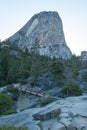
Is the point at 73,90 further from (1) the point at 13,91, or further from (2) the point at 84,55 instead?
(2) the point at 84,55

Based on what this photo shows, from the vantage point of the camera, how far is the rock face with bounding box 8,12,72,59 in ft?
547

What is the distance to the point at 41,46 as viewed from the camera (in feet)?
549

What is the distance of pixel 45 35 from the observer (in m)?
180

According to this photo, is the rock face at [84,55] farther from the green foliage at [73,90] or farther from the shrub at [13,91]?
the green foliage at [73,90]

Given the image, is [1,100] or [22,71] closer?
[1,100]

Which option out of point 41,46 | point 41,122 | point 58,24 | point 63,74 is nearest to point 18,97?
point 63,74

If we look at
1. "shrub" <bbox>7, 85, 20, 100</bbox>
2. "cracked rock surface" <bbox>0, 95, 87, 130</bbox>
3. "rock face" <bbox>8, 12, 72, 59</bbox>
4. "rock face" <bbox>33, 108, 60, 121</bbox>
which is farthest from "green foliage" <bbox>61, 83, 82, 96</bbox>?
"rock face" <bbox>8, 12, 72, 59</bbox>

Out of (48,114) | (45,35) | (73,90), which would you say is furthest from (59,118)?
(45,35)

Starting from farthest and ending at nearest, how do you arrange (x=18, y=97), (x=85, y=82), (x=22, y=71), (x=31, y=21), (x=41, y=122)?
(x=31, y=21) → (x=22, y=71) → (x=85, y=82) → (x=18, y=97) → (x=41, y=122)

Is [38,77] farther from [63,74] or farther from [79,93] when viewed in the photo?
[79,93]

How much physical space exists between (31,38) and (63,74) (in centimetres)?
11300

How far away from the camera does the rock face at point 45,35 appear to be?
547 feet

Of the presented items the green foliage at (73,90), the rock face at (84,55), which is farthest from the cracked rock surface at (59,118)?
the rock face at (84,55)

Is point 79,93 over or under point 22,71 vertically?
under
